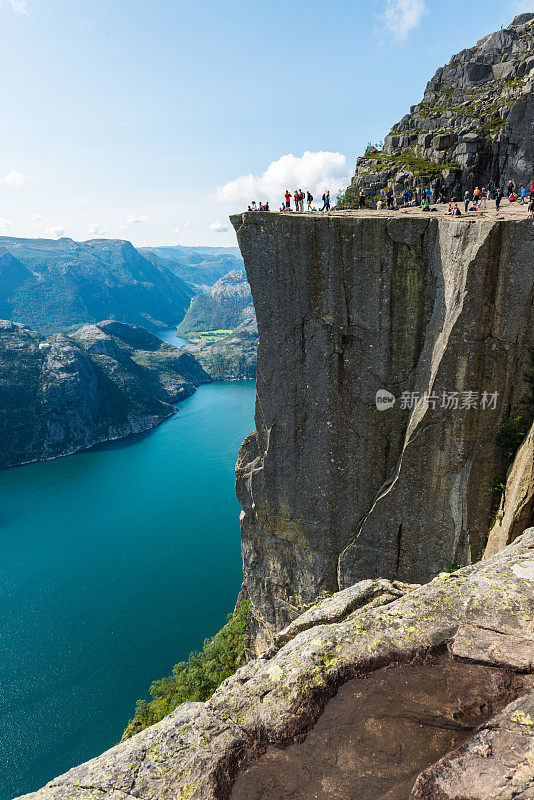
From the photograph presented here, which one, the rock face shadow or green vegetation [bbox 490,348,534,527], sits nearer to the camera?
the rock face shadow

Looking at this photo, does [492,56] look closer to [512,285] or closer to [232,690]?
[512,285]

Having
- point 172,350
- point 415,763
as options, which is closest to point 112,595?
point 415,763

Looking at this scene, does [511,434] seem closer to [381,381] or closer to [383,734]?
[381,381]

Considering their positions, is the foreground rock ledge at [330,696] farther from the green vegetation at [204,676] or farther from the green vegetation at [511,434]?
the green vegetation at [204,676]

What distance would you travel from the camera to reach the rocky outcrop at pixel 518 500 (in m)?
11.6

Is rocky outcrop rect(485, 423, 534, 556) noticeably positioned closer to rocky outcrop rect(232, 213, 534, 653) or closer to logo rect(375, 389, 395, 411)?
rocky outcrop rect(232, 213, 534, 653)

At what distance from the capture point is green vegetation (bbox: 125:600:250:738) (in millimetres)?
24797

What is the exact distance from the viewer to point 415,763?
5840mm

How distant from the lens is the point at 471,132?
940 inches

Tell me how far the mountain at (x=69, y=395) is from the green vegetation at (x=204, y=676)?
3693 inches

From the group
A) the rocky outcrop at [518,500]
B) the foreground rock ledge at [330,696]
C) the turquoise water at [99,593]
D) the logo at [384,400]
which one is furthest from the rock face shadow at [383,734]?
the turquoise water at [99,593]

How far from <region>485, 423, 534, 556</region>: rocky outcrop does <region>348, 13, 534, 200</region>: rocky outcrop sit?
53.2ft

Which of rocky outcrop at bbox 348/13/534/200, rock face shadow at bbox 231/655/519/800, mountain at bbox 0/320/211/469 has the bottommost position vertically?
mountain at bbox 0/320/211/469

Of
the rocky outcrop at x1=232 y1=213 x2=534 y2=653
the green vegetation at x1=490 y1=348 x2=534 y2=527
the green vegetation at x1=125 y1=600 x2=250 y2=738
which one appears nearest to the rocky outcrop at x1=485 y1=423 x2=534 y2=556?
the green vegetation at x1=490 y1=348 x2=534 y2=527
